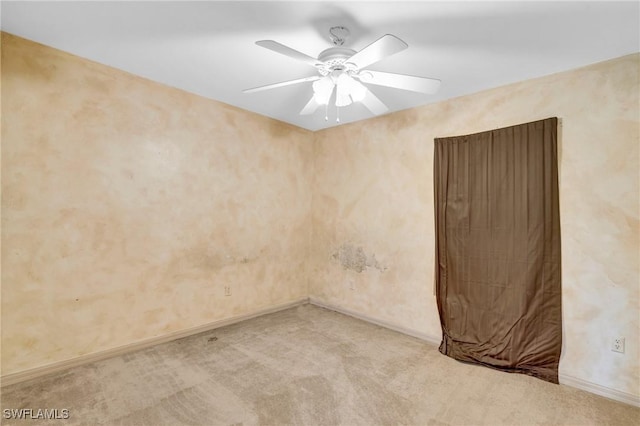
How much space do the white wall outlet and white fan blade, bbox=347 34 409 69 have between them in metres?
2.58

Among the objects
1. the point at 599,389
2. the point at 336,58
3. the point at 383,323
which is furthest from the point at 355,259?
the point at 336,58

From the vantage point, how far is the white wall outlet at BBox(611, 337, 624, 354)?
2.19 metres

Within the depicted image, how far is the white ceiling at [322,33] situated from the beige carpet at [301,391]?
251 cm

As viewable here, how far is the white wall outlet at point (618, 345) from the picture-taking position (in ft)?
7.18

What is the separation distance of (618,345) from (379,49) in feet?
8.84

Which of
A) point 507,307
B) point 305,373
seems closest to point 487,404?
point 507,307

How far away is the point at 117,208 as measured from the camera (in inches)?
105

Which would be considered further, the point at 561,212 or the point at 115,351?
the point at 115,351

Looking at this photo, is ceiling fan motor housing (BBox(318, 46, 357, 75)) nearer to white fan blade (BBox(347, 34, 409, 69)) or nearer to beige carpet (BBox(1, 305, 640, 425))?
white fan blade (BBox(347, 34, 409, 69))

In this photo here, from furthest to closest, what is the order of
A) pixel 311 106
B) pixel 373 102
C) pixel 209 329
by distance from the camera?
pixel 209 329
pixel 311 106
pixel 373 102

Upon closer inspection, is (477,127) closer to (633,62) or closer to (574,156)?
(574,156)

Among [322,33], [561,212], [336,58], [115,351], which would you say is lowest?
[115,351]

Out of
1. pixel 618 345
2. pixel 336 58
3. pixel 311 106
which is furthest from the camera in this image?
pixel 311 106

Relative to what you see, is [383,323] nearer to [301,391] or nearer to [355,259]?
[355,259]
